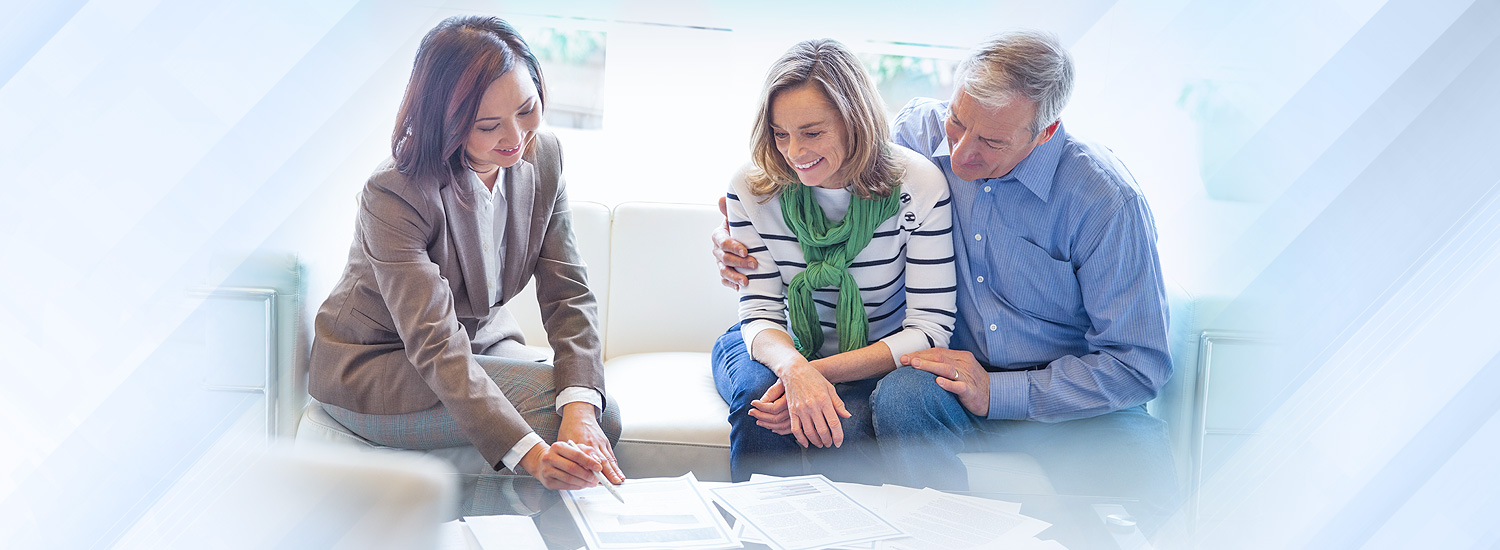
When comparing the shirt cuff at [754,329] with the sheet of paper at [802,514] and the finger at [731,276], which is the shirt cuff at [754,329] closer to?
the finger at [731,276]

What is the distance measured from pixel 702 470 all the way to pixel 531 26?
29.7 inches

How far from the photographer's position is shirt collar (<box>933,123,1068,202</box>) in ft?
4.19

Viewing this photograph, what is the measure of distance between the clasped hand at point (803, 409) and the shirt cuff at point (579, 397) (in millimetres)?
210

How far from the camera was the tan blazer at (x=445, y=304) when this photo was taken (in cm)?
113

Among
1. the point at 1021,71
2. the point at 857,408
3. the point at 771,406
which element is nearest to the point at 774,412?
the point at 771,406

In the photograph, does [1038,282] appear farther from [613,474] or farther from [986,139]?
[613,474]

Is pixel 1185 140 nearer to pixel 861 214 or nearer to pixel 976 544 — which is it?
pixel 861 214

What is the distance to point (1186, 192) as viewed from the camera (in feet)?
4.65

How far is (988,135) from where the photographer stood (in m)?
1.20

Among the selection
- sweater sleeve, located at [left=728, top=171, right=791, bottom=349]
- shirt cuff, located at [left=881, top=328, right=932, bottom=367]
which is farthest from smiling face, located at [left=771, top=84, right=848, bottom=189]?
shirt cuff, located at [left=881, top=328, right=932, bottom=367]

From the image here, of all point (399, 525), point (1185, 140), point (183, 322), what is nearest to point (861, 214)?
point (1185, 140)

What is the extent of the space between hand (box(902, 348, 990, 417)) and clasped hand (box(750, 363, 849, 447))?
0.13 metres

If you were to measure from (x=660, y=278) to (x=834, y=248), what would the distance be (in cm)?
50

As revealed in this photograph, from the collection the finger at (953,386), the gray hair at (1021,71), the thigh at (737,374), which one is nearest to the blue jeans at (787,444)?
the thigh at (737,374)
